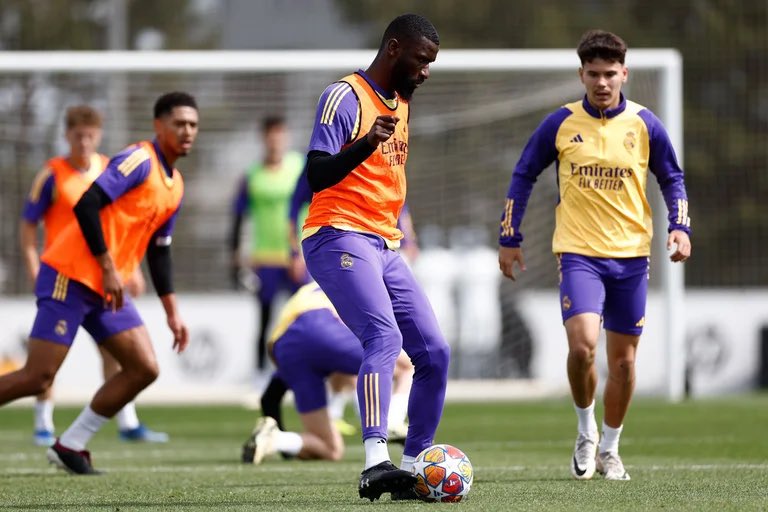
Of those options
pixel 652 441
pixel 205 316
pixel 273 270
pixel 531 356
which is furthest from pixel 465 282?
pixel 652 441

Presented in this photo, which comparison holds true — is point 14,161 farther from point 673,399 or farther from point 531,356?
point 673,399

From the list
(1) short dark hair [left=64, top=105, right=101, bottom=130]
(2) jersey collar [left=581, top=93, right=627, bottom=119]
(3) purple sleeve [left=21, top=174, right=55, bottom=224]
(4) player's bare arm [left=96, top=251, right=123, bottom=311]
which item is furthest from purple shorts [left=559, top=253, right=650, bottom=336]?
(3) purple sleeve [left=21, top=174, right=55, bottom=224]

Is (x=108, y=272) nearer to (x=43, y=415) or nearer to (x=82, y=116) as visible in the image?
(x=82, y=116)

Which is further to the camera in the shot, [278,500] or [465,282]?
[465,282]

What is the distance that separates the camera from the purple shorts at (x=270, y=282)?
15.8 m

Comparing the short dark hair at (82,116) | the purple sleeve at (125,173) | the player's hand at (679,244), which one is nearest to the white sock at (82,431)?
the purple sleeve at (125,173)

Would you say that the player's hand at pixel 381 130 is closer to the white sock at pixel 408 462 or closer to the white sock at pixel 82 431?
the white sock at pixel 408 462

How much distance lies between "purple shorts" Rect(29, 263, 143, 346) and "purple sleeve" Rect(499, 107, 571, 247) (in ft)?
7.53

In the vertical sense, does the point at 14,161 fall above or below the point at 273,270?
above

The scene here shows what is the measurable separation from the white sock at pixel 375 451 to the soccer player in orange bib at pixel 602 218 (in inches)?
66.8

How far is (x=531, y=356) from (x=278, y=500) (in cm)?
1214

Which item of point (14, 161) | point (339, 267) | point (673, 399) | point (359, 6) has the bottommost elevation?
point (673, 399)

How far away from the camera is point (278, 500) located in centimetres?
681

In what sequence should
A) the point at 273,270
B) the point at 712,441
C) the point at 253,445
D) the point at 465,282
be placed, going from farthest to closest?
the point at 465,282, the point at 273,270, the point at 712,441, the point at 253,445
